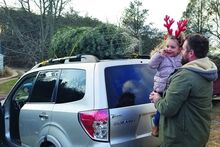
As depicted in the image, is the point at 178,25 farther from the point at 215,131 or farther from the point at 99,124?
the point at 215,131

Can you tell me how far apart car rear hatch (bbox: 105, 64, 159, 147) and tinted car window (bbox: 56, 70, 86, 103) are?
328 mm

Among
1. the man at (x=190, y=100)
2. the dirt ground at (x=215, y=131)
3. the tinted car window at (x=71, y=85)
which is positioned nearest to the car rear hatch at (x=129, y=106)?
the tinted car window at (x=71, y=85)

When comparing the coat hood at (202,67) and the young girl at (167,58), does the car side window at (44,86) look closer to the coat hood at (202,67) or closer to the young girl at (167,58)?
the young girl at (167,58)

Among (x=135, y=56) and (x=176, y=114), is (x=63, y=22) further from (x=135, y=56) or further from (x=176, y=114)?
(x=176, y=114)

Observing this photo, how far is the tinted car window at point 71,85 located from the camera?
14.2 ft

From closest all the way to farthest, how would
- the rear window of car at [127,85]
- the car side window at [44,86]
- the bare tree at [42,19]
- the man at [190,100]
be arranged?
1. the man at [190,100]
2. the rear window of car at [127,85]
3. the car side window at [44,86]
4. the bare tree at [42,19]

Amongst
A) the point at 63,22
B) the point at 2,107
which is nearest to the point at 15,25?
the point at 63,22

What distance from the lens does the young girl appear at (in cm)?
425

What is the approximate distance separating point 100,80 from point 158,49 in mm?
794

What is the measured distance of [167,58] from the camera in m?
4.37

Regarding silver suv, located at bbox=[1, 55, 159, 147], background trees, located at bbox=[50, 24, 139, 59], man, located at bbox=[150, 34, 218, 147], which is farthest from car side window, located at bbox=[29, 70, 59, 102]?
man, located at bbox=[150, 34, 218, 147]

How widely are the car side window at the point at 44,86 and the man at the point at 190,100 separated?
5.33 ft

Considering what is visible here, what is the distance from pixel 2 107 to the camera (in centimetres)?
604

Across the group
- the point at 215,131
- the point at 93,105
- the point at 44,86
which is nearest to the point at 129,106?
the point at 93,105
